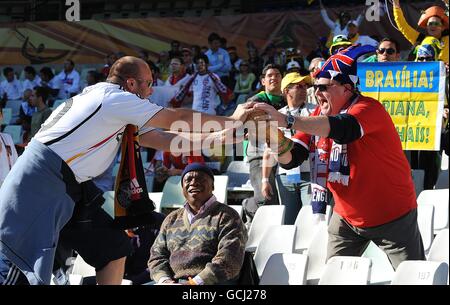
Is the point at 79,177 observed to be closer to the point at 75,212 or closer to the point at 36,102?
the point at 75,212

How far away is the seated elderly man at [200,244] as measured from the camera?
6.26 metres

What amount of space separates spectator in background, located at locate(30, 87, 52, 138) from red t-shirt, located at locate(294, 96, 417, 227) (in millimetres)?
8112

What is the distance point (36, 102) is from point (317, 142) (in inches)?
338

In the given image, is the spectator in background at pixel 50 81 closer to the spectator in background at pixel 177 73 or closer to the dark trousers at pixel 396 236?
the spectator in background at pixel 177 73

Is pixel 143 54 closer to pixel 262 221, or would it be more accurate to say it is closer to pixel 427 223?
pixel 262 221

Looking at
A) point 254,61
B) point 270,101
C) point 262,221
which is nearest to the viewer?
point 262,221

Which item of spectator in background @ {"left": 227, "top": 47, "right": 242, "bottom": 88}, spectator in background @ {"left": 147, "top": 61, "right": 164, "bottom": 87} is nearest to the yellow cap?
spectator in background @ {"left": 147, "top": 61, "right": 164, "bottom": 87}

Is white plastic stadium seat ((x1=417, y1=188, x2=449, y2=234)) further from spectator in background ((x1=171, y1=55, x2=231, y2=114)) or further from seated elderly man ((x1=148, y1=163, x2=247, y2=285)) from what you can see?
spectator in background ((x1=171, y1=55, x2=231, y2=114))

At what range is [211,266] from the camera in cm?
625

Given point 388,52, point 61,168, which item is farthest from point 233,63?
point 61,168

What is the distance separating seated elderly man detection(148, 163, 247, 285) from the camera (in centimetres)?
626

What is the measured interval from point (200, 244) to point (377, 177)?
140 centimetres

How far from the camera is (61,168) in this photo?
17.1ft

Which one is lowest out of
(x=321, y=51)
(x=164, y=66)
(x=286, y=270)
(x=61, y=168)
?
(x=286, y=270)
